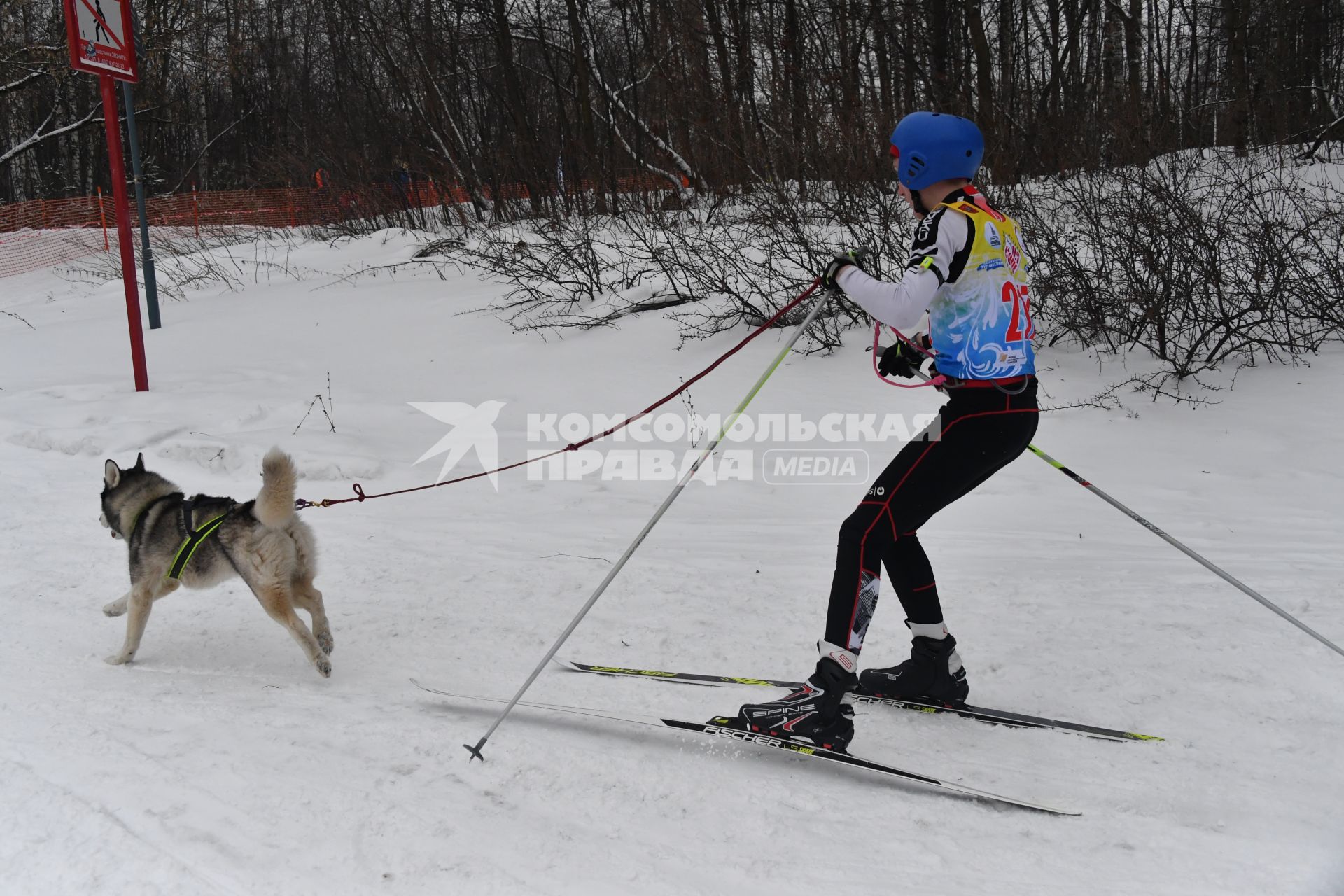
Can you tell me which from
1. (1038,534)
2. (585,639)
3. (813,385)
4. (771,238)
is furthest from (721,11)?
(585,639)

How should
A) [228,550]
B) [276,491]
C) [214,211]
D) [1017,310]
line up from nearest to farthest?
[1017,310]
[276,491]
[228,550]
[214,211]

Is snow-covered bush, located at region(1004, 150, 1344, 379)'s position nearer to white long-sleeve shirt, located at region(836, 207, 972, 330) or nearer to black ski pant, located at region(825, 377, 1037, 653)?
black ski pant, located at region(825, 377, 1037, 653)

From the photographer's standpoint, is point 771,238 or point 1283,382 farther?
point 771,238

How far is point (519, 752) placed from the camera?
3279 millimetres

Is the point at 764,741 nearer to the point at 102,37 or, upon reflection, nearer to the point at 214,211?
the point at 102,37

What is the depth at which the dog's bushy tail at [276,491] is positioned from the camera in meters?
3.82

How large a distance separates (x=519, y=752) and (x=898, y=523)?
5.21 ft

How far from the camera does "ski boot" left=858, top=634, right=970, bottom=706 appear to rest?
3.53m

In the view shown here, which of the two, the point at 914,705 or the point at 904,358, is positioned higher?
the point at 904,358

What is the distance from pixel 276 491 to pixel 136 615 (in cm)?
97

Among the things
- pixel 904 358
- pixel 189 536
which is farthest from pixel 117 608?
pixel 904 358

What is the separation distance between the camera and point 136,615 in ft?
13.5

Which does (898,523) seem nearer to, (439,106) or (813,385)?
(813,385)

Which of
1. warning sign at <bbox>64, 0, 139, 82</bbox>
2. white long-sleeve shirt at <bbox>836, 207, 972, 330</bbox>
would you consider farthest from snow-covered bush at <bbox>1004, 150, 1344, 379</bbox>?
warning sign at <bbox>64, 0, 139, 82</bbox>
